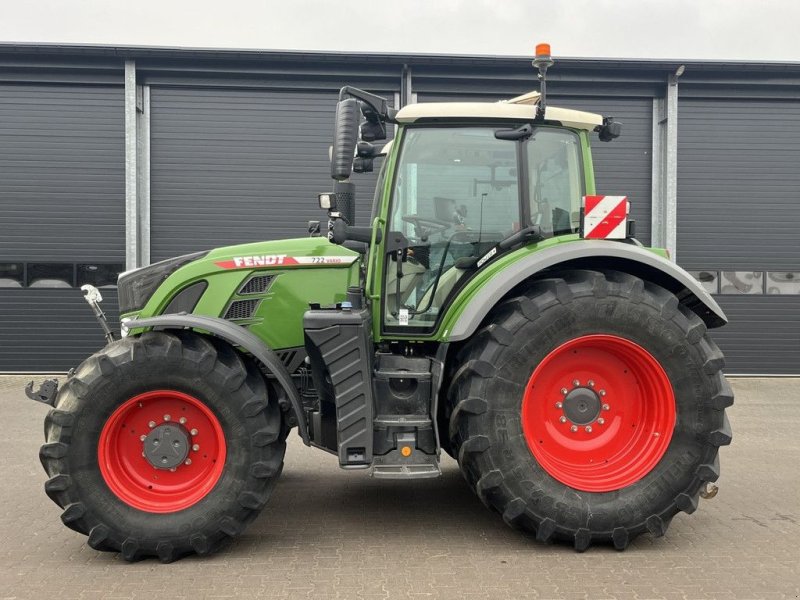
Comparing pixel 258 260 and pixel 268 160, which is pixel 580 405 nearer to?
pixel 258 260

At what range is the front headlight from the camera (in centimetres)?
474

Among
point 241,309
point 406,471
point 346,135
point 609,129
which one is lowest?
point 406,471

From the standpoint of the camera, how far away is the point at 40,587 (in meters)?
3.65

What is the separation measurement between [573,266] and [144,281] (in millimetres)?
2687

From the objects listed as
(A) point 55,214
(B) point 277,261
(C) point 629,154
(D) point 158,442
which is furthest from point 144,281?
(C) point 629,154

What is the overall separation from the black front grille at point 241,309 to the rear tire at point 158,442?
20.5 inches

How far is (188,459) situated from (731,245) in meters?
11.1

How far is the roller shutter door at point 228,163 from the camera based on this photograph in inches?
490

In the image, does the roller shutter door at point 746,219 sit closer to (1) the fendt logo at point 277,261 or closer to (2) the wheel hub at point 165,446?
(1) the fendt logo at point 277,261

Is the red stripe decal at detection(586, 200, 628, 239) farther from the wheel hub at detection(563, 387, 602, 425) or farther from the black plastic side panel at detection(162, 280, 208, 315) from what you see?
the black plastic side panel at detection(162, 280, 208, 315)

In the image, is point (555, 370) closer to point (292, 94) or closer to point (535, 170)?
point (535, 170)

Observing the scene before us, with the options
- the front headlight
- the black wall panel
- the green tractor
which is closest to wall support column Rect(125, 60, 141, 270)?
the black wall panel

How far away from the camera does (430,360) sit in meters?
4.50

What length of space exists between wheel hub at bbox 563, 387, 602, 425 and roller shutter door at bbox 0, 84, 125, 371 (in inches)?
389
